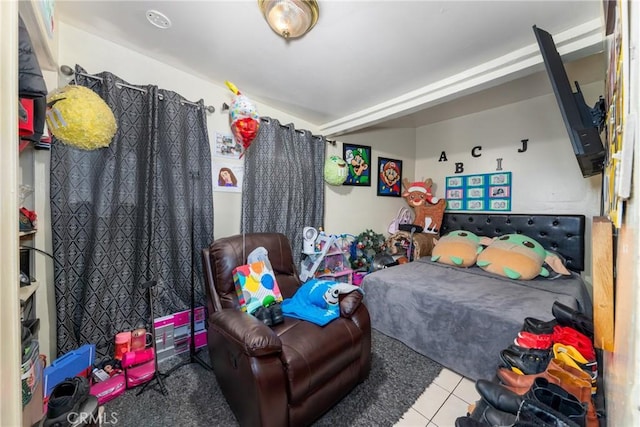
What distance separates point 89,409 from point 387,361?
169cm

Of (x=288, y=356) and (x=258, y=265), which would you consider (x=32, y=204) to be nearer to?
(x=258, y=265)

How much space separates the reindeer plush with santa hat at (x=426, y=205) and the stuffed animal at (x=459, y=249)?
0.43m

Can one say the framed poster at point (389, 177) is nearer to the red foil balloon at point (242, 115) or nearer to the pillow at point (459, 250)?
the pillow at point (459, 250)

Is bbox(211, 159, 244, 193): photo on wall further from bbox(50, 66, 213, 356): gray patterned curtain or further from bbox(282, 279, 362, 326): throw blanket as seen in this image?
bbox(282, 279, 362, 326): throw blanket

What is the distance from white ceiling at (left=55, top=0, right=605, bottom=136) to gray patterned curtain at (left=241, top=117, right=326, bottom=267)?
46 cm

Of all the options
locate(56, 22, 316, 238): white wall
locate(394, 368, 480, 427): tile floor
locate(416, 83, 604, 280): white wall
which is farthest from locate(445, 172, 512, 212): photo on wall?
locate(56, 22, 316, 238): white wall

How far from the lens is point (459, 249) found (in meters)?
2.55

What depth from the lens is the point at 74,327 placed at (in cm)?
154

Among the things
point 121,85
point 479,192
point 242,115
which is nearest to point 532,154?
point 479,192

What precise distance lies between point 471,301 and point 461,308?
0.10 meters

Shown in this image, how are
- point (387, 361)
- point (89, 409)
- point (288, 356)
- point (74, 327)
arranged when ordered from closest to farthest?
point (89, 409), point (288, 356), point (74, 327), point (387, 361)

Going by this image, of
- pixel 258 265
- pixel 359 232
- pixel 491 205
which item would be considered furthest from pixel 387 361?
pixel 491 205

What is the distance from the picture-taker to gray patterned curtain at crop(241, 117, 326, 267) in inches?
89.8

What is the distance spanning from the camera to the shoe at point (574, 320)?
1128mm
